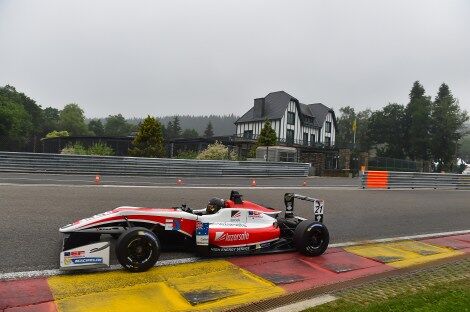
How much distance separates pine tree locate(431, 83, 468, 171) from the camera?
243 feet

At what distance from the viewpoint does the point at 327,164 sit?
59.0 m

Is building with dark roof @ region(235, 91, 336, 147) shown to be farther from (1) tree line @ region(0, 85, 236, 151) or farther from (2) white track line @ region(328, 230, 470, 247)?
(2) white track line @ region(328, 230, 470, 247)

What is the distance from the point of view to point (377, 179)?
21094 millimetres

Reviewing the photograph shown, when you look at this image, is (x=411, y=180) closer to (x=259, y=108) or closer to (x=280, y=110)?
(x=280, y=110)

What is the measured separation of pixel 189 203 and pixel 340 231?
15.1 feet

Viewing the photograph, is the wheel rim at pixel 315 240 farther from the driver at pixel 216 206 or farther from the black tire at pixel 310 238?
the driver at pixel 216 206

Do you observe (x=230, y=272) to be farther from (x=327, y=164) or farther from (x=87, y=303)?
(x=327, y=164)

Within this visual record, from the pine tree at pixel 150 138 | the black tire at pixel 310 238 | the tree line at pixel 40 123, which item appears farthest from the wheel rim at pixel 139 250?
the tree line at pixel 40 123

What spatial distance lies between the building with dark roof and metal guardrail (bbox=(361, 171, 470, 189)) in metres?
30.5

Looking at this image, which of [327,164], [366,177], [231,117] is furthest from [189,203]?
[231,117]

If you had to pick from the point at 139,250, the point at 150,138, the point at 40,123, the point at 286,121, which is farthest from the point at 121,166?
the point at 40,123

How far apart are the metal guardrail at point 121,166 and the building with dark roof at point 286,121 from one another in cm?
2781

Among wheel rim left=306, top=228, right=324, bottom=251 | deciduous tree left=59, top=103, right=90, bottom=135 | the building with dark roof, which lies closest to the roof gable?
the building with dark roof

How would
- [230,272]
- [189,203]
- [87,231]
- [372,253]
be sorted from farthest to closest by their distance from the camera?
[189,203], [372,253], [230,272], [87,231]
